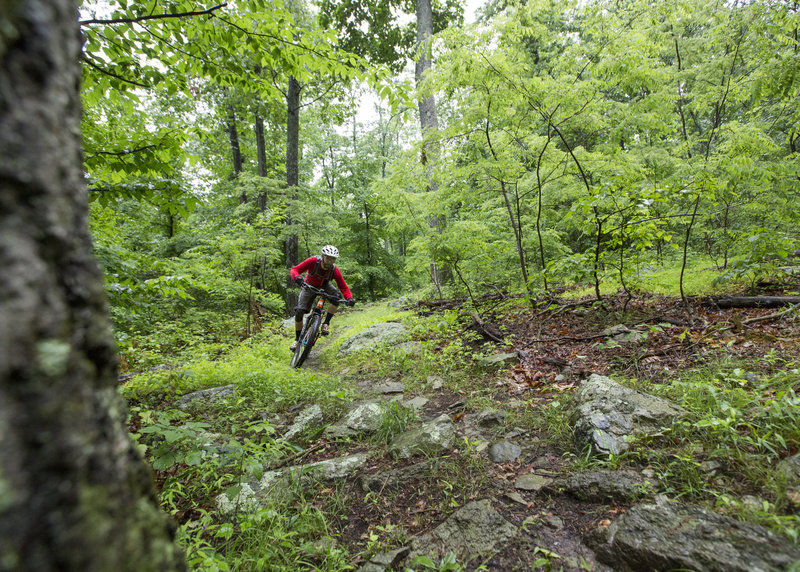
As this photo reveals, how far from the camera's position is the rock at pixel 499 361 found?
4551 millimetres

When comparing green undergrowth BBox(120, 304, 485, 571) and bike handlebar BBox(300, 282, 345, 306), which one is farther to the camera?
bike handlebar BBox(300, 282, 345, 306)

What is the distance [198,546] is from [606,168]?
712 centimetres

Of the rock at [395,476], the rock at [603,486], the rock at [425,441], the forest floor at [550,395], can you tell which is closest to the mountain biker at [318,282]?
the forest floor at [550,395]

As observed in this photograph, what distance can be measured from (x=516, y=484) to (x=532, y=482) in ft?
0.36

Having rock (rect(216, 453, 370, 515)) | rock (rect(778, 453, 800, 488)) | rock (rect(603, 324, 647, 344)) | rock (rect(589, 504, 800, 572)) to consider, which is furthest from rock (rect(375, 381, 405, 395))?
rock (rect(778, 453, 800, 488))

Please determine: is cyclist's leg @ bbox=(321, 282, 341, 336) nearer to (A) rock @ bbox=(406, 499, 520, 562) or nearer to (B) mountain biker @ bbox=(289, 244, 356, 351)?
(B) mountain biker @ bbox=(289, 244, 356, 351)

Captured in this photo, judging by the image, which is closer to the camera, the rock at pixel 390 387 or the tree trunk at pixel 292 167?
the rock at pixel 390 387

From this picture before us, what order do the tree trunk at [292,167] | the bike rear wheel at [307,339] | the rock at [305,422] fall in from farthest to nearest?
the tree trunk at [292,167]
the bike rear wheel at [307,339]
the rock at [305,422]

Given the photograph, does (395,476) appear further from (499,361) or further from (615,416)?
(499,361)

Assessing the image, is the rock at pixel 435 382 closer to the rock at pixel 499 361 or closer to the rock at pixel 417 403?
the rock at pixel 417 403

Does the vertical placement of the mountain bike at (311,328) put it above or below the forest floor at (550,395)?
above

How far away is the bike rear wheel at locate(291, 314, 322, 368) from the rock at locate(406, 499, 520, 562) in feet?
14.8

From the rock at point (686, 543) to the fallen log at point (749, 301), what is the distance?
161 inches

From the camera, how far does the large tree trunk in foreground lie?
1.30 feet
